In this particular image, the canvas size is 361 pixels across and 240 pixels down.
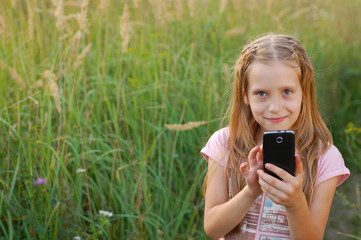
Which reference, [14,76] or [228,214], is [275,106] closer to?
[228,214]

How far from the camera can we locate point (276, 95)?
1.73 meters

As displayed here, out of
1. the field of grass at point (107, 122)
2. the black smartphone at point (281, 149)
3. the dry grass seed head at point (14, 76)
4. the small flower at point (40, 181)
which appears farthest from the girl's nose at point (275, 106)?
the dry grass seed head at point (14, 76)

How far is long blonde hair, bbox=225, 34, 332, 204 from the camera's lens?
181cm

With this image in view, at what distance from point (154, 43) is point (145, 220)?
143 centimetres

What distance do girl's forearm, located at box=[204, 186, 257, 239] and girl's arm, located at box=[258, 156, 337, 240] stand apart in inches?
4.8

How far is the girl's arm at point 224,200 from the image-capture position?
1.65 m

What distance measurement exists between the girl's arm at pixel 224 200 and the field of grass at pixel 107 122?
61 centimetres

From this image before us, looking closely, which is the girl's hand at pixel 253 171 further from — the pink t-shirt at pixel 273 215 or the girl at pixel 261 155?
the pink t-shirt at pixel 273 215

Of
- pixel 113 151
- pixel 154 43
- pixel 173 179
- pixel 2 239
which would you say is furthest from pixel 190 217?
pixel 154 43

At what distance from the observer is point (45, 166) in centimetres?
259

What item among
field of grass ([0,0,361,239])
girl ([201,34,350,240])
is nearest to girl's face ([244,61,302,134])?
girl ([201,34,350,240])

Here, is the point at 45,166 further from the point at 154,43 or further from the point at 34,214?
the point at 154,43

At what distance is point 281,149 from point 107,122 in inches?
60.9

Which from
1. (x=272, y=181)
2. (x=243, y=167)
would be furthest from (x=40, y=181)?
(x=272, y=181)
